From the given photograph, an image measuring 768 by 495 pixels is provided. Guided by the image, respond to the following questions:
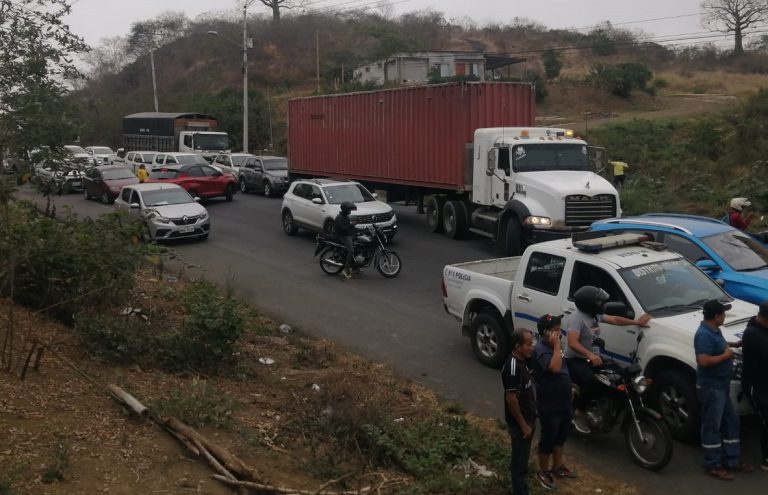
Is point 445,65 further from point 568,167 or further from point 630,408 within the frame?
point 630,408

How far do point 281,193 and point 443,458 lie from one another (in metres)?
24.0

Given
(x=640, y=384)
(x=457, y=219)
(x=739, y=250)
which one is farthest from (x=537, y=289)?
(x=457, y=219)

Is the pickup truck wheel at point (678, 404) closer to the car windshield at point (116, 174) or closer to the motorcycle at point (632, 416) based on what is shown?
the motorcycle at point (632, 416)

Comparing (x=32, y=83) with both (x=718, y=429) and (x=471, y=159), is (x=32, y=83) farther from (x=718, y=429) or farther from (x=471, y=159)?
(x=471, y=159)

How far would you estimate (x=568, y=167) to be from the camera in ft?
57.0

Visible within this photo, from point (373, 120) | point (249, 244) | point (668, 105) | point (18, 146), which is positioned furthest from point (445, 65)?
point (18, 146)

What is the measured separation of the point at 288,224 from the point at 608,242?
13.6 m

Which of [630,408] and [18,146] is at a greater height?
[18,146]

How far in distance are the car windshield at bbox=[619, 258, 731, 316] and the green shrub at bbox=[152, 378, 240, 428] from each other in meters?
4.28

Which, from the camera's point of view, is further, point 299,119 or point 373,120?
point 299,119

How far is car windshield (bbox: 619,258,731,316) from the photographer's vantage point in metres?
7.80

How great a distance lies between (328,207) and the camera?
18.9 metres

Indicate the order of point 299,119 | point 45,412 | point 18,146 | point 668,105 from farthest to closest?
point 668,105 < point 299,119 < point 18,146 < point 45,412

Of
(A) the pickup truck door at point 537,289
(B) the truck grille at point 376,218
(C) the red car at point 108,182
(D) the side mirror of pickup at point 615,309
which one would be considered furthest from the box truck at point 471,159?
(D) the side mirror of pickup at point 615,309
